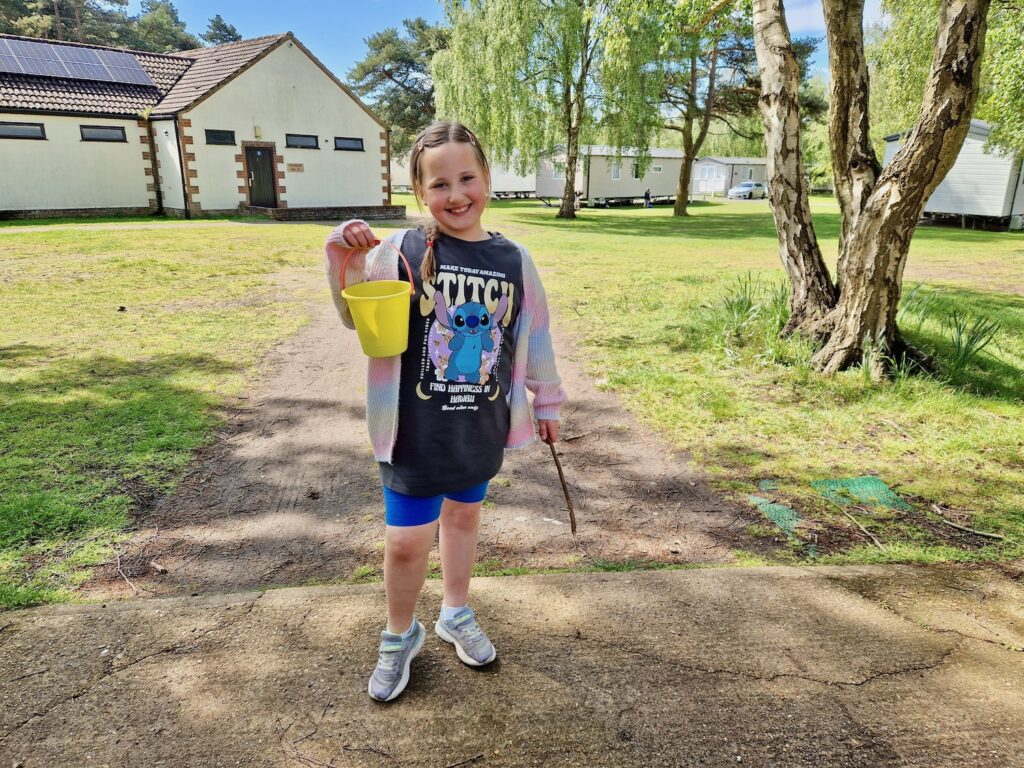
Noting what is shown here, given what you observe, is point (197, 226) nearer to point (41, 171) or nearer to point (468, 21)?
point (41, 171)

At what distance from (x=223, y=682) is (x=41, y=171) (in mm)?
23788

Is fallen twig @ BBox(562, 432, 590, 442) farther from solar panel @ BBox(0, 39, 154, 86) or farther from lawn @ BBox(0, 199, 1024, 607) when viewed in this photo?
solar panel @ BBox(0, 39, 154, 86)

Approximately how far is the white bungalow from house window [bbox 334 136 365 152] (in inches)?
1.5

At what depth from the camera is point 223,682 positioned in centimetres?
221

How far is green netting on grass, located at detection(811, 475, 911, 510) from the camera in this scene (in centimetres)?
379

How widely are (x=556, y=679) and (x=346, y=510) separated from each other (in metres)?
1.75

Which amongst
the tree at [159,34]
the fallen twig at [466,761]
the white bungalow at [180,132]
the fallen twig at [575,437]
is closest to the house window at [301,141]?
the white bungalow at [180,132]

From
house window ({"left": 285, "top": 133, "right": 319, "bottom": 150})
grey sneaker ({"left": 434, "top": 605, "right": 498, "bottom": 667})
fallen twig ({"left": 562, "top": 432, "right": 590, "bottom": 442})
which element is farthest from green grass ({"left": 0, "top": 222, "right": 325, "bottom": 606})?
house window ({"left": 285, "top": 133, "right": 319, "bottom": 150})

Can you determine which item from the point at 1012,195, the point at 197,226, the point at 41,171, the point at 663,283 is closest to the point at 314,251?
the point at 197,226

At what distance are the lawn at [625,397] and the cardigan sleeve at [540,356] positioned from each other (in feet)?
5.15

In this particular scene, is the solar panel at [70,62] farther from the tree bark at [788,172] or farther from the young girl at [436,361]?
the young girl at [436,361]

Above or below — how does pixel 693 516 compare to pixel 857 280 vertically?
below

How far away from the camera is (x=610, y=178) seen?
41.1 meters

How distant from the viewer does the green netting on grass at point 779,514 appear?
3.50 meters
